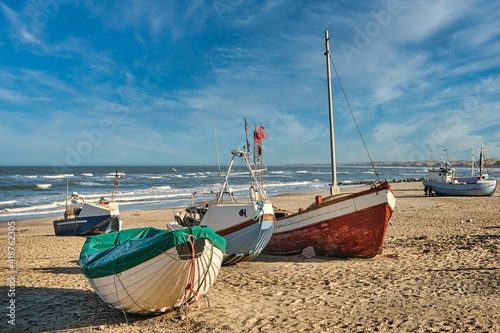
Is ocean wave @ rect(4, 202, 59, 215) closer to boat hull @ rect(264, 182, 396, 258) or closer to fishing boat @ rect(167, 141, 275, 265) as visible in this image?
fishing boat @ rect(167, 141, 275, 265)

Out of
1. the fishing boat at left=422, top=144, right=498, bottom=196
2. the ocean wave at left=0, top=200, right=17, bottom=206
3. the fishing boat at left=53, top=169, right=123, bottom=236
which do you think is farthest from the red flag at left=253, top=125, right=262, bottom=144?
the ocean wave at left=0, top=200, right=17, bottom=206

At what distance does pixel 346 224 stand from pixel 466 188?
26307mm

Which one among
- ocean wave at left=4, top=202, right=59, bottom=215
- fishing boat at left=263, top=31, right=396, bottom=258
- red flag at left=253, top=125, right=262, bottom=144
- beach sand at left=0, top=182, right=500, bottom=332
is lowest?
ocean wave at left=4, top=202, right=59, bottom=215

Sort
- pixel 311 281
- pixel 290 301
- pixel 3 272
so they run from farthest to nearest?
pixel 3 272 → pixel 311 281 → pixel 290 301

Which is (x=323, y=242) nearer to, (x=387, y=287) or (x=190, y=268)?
(x=387, y=287)

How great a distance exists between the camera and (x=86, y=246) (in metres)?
7.30

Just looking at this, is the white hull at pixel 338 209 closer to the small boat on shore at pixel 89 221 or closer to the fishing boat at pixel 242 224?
the fishing boat at pixel 242 224

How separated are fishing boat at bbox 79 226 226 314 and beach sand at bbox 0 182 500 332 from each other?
0.60 m

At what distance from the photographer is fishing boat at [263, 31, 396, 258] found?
10039mm

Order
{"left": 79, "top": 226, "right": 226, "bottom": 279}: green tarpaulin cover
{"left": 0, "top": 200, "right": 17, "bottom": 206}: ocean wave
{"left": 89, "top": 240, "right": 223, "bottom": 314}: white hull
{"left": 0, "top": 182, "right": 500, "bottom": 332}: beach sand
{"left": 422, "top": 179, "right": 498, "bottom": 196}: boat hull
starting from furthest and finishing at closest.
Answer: {"left": 0, "top": 200, "right": 17, "bottom": 206}: ocean wave < {"left": 422, "top": 179, "right": 498, "bottom": 196}: boat hull < {"left": 0, "top": 182, "right": 500, "bottom": 332}: beach sand < {"left": 89, "top": 240, "right": 223, "bottom": 314}: white hull < {"left": 79, "top": 226, "right": 226, "bottom": 279}: green tarpaulin cover

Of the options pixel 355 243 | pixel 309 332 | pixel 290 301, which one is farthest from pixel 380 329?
pixel 355 243

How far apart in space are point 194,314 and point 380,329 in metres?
3.43

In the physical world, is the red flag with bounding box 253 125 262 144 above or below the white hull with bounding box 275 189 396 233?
above

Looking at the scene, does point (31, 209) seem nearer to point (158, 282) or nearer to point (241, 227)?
point (241, 227)
